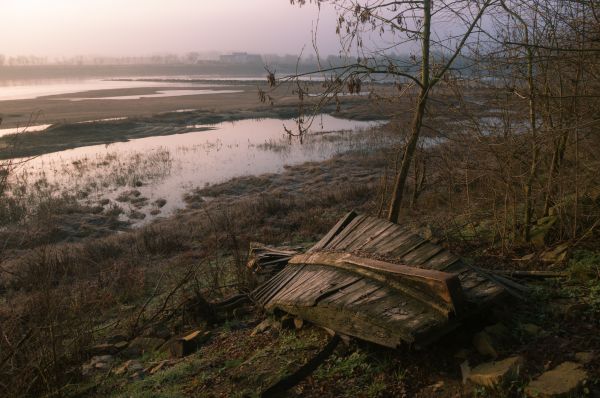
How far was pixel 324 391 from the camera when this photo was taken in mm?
4414

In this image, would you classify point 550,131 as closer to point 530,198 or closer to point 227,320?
point 530,198

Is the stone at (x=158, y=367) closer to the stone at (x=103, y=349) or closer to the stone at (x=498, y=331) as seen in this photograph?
the stone at (x=103, y=349)

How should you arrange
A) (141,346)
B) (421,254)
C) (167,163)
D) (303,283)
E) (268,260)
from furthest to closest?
(167,163)
(268,260)
(141,346)
(303,283)
(421,254)

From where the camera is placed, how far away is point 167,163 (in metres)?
24.5

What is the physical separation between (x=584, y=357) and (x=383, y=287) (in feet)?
5.74

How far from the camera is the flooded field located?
1946cm

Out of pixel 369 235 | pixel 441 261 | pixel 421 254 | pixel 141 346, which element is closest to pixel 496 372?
pixel 441 261

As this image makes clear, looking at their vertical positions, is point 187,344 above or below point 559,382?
below

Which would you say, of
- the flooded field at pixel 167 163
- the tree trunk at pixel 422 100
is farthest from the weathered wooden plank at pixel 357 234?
the flooded field at pixel 167 163

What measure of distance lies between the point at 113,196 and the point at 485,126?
51.6 ft

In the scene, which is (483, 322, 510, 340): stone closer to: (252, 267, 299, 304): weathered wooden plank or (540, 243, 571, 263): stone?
(540, 243, 571, 263): stone

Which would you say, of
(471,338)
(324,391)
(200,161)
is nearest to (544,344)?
(471,338)

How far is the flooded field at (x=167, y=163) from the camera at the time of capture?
19458 millimetres

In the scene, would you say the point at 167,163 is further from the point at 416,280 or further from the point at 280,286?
the point at 416,280
